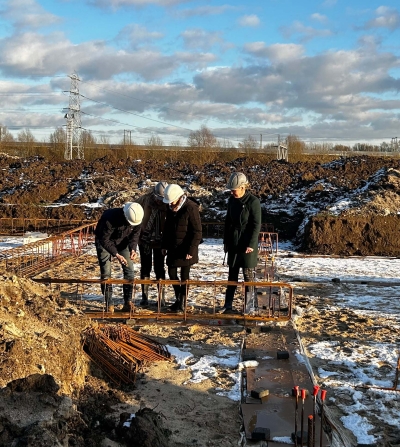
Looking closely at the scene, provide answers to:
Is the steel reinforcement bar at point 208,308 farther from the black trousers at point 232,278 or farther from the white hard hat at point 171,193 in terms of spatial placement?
the white hard hat at point 171,193

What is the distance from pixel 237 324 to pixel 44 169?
1924 centimetres

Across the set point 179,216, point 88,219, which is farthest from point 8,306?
point 88,219

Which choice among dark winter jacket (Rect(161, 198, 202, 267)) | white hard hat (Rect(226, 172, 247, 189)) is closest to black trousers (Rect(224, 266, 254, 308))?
dark winter jacket (Rect(161, 198, 202, 267))

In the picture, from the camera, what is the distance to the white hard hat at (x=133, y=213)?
5977 mm

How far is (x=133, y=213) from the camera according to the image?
598 cm

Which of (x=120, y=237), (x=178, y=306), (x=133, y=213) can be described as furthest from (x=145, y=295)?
(x=133, y=213)

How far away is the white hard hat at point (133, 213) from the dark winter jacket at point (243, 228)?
1.17 metres

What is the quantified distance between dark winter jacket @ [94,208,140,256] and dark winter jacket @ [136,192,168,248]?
0.35 meters

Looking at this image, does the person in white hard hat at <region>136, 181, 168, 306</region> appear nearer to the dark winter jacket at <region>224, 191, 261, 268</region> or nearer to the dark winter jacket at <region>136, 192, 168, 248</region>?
the dark winter jacket at <region>136, 192, 168, 248</region>

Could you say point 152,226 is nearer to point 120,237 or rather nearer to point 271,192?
point 120,237

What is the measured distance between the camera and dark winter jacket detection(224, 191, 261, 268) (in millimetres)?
6258

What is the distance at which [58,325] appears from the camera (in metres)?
4.59

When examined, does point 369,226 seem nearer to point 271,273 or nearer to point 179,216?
point 271,273

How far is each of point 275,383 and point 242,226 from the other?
7.37 ft
